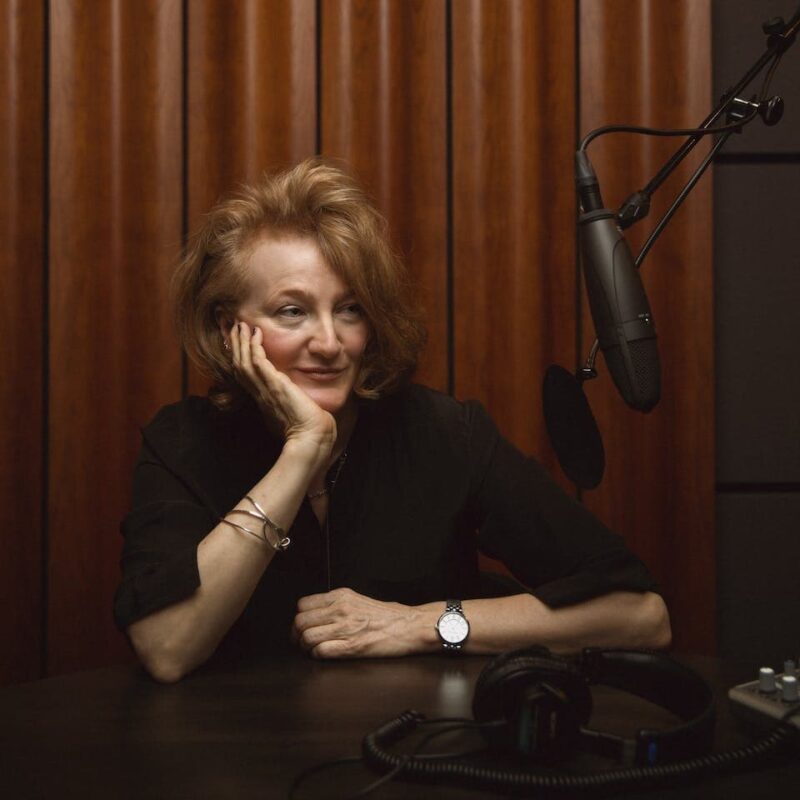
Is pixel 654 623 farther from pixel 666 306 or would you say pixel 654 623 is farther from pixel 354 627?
pixel 666 306

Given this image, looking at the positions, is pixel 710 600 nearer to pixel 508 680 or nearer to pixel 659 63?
pixel 659 63

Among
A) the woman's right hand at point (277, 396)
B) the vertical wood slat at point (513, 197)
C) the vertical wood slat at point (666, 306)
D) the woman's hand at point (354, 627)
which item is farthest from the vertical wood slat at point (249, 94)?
the woman's hand at point (354, 627)

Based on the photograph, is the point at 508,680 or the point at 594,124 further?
the point at 594,124

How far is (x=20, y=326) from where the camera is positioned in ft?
6.23

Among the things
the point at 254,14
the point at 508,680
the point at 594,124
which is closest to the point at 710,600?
the point at 594,124

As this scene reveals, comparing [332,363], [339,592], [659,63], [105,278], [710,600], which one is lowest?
[710,600]

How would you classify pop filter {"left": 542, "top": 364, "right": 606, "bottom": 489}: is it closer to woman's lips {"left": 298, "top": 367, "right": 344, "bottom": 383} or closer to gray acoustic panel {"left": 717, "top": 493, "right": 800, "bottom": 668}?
Result: woman's lips {"left": 298, "top": 367, "right": 344, "bottom": 383}

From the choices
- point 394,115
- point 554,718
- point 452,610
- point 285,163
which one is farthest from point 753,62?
point 554,718

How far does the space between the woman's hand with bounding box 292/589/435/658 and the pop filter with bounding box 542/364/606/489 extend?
0.33 metres

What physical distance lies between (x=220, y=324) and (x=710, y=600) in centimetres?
113

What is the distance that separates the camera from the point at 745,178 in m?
1.94

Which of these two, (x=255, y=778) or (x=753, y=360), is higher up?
(x=753, y=360)

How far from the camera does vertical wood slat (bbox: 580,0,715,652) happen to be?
6.24 feet

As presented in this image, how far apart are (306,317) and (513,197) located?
2.16ft
